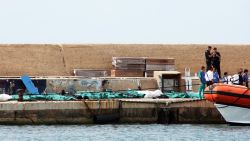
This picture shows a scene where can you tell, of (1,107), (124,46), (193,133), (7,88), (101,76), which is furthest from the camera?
(124,46)

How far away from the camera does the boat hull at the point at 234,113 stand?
4125cm

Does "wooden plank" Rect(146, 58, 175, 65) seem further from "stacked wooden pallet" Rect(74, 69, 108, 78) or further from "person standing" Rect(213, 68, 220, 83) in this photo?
"person standing" Rect(213, 68, 220, 83)

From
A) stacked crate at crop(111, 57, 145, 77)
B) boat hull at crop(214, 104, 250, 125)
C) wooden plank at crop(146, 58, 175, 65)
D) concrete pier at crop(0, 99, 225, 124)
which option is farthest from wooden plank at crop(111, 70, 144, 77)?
boat hull at crop(214, 104, 250, 125)

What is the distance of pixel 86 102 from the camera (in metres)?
42.1

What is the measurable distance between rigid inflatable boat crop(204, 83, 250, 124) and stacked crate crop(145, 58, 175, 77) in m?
11.1

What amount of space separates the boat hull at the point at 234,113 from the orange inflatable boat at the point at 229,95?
0.20 meters

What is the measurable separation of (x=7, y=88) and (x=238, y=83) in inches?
374

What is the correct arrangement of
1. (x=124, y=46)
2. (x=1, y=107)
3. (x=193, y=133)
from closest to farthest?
1. (x=193, y=133)
2. (x=1, y=107)
3. (x=124, y=46)

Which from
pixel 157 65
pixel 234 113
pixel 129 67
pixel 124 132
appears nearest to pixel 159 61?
pixel 157 65

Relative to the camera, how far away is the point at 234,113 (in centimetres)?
4141

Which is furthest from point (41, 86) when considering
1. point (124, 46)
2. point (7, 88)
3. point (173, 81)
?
point (124, 46)

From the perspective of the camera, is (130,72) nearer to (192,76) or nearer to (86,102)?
(192,76)

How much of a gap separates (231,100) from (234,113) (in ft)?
1.98

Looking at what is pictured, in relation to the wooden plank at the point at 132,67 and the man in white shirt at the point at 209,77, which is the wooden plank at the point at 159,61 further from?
the man in white shirt at the point at 209,77
